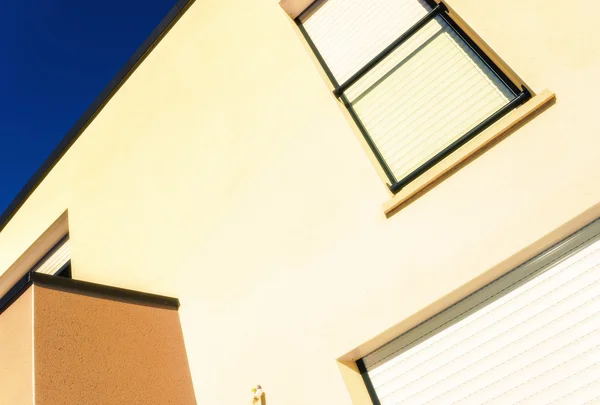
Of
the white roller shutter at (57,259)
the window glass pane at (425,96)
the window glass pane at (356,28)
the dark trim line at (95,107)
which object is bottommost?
the window glass pane at (425,96)

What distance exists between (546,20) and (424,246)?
6.17ft

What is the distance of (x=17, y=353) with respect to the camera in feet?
8.71

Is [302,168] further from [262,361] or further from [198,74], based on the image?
[198,74]

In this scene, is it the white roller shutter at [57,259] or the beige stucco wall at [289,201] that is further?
the white roller shutter at [57,259]

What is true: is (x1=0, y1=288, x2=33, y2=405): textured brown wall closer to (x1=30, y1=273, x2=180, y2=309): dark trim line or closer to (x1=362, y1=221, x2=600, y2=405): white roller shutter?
(x1=30, y1=273, x2=180, y2=309): dark trim line

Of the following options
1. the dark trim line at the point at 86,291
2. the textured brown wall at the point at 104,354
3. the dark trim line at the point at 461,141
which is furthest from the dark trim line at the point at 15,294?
the dark trim line at the point at 461,141

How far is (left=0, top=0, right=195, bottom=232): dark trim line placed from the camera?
5.55m

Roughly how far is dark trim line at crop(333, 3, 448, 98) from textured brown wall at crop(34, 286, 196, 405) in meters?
2.74

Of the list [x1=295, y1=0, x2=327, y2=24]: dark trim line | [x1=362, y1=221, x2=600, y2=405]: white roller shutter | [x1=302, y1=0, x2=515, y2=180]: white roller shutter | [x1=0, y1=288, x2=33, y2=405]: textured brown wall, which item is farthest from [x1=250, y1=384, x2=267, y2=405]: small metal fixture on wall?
[x1=295, y1=0, x2=327, y2=24]: dark trim line

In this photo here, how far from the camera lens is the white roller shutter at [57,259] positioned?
5.81m

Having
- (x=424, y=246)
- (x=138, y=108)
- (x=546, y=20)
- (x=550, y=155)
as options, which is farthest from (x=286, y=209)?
(x=138, y=108)

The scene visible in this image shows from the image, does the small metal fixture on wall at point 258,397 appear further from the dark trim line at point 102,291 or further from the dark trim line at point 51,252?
the dark trim line at point 51,252

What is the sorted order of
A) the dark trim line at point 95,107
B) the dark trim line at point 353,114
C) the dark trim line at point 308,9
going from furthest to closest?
the dark trim line at point 95,107
the dark trim line at point 308,9
the dark trim line at point 353,114

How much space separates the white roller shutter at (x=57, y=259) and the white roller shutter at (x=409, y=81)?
4682mm
